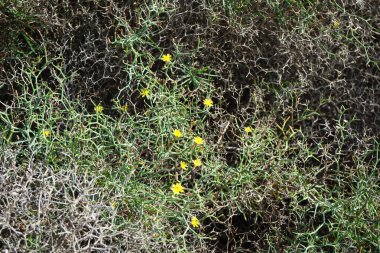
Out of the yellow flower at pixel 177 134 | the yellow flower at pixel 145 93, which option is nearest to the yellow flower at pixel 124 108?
the yellow flower at pixel 145 93

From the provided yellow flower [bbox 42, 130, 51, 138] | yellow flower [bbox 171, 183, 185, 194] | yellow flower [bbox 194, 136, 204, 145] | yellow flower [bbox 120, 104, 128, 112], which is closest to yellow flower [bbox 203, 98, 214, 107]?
yellow flower [bbox 194, 136, 204, 145]

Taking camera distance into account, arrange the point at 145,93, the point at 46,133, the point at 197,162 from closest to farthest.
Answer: the point at 46,133, the point at 197,162, the point at 145,93

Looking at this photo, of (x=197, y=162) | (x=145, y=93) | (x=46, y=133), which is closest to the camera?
(x=46, y=133)

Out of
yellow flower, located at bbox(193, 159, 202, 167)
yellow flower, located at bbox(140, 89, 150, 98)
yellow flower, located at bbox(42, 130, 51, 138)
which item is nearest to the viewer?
yellow flower, located at bbox(42, 130, 51, 138)

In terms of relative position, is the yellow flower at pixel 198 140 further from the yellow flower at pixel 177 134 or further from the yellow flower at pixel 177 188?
the yellow flower at pixel 177 188

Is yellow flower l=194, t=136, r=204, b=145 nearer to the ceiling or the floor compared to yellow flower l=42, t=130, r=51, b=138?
nearer to the floor

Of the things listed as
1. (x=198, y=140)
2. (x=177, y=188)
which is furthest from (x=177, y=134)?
(x=177, y=188)

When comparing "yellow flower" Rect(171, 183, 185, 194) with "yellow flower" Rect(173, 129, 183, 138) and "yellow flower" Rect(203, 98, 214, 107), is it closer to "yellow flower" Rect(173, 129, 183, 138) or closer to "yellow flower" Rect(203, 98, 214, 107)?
"yellow flower" Rect(173, 129, 183, 138)

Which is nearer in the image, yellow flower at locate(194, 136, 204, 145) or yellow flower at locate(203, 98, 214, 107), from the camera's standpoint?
yellow flower at locate(194, 136, 204, 145)

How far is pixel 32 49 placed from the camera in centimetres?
304

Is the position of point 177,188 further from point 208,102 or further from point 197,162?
point 208,102

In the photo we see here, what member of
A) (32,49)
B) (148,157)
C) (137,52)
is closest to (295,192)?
(148,157)

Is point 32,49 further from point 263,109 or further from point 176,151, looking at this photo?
point 263,109

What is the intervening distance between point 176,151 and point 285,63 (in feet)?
2.32
